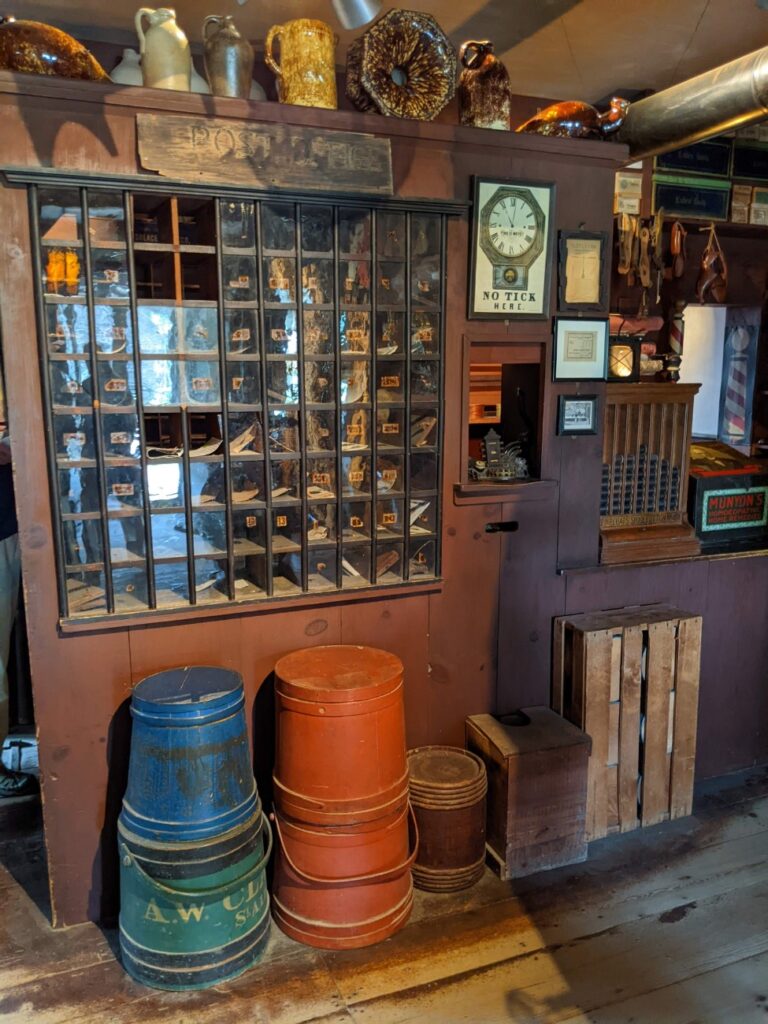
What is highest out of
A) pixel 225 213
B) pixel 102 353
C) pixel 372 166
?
pixel 372 166

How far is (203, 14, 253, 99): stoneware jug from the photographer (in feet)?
7.30

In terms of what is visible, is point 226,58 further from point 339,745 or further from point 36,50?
point 339,745

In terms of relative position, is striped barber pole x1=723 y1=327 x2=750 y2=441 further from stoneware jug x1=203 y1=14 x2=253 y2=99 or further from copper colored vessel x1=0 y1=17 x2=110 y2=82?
copper colored vessel x1=0 y1=17 x2=110 y2=82

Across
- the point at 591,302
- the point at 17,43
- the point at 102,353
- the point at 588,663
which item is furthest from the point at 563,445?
the point at 17,43

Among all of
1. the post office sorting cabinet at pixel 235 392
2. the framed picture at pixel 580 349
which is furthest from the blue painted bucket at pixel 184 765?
the framed picture at pixel 580 349

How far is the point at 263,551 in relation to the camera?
7.93ft

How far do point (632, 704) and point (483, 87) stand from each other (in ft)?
6.96

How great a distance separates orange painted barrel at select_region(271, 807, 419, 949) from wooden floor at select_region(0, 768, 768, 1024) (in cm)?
5

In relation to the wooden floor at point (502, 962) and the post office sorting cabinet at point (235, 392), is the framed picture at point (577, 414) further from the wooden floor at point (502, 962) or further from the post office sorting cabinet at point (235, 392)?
the wooden floor at point (502, 962)

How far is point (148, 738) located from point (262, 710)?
47 cm

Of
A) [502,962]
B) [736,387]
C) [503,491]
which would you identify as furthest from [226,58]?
[736,387]

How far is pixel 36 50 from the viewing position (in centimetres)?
204

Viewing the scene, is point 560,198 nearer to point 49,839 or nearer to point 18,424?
point 18,424

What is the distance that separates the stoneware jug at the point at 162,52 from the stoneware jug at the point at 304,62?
0.89ft
